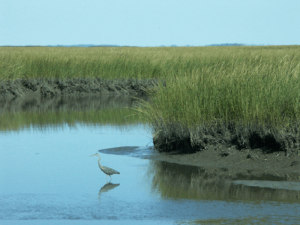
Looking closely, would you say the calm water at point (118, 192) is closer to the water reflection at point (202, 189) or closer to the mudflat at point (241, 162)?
the water reflection at point (202, 189)

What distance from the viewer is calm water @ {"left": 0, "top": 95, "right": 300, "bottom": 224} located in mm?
4941

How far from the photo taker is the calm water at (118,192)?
4941 mm

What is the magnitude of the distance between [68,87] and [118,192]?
18527 millimetres

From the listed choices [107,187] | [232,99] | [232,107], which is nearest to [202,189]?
[107,187]

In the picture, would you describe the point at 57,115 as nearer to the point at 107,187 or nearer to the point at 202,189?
the point at 107,187

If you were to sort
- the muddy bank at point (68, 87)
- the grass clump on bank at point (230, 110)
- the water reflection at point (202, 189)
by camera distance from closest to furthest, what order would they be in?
the water reflection at point (202, 189) → the grass clump on bank at point (230, 110) → the muddy bank at point (68, 87)

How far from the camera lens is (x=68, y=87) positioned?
78.5 ft

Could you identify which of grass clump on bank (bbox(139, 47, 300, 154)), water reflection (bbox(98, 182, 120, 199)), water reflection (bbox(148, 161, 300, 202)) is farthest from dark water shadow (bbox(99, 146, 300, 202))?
grass clump on bank (bbox(139, 47, 300, 154))

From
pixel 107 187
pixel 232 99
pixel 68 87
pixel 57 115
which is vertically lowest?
pixel 107 187

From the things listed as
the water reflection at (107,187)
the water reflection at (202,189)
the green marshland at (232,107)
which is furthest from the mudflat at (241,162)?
the water reflection at (107,187)

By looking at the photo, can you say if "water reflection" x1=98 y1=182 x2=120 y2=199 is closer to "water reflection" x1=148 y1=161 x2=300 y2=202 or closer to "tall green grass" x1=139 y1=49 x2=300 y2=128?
"water reflection" x1=148 y1=161 x2=300 y2=202

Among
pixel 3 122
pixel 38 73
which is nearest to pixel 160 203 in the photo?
pixel 3 122

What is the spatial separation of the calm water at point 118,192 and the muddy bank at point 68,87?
12.8 m

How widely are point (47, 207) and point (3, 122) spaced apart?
26.9 feet
